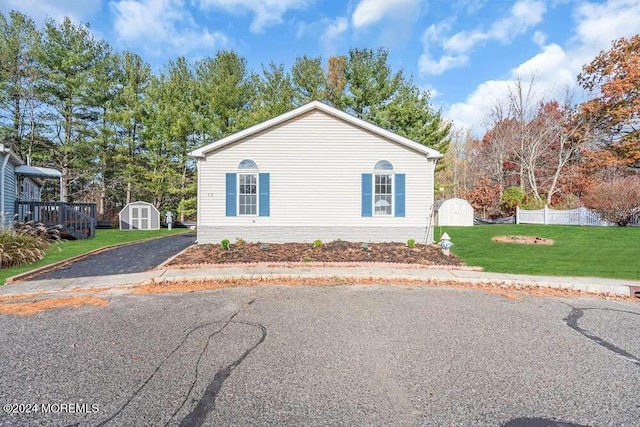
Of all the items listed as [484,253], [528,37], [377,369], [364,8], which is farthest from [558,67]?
[377,369]

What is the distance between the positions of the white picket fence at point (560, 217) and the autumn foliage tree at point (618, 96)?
10232 mm

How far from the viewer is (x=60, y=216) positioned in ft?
45.8

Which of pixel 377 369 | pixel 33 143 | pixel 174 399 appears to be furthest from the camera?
pixel 33 143

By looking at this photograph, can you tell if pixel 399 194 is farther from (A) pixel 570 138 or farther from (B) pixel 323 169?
(A) pixel 570 138

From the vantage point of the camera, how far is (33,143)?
928 inches

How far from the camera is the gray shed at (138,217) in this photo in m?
20.2

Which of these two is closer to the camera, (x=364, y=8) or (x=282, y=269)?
(x=282, y=269)

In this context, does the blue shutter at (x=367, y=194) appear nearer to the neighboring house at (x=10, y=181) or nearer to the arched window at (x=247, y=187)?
the arched window at (x=247, y=187)

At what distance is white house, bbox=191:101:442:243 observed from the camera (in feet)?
40.4

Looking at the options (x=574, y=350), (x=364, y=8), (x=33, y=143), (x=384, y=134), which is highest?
(x=364, y=8)

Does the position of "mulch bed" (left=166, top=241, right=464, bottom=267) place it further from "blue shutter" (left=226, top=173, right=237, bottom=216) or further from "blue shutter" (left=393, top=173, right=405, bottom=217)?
"blue shutter" (left=226, top=173, right=237, bottom=216)

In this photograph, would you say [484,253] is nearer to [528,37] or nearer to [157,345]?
[157,345]

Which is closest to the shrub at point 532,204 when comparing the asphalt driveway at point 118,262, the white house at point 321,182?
the white house at point 321,182

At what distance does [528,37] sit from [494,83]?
16.4m
